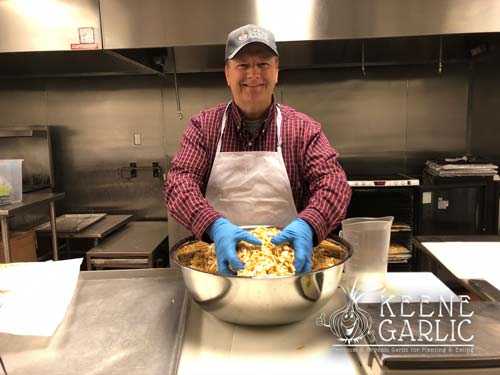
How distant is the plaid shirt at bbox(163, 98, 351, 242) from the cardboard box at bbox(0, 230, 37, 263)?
69.0 inches

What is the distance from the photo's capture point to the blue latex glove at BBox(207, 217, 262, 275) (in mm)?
814

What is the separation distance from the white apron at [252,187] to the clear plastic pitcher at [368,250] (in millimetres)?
357

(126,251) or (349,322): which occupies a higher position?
(349,322)

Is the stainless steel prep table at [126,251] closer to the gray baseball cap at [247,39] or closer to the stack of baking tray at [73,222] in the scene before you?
the stack of baking tray at [73,222]

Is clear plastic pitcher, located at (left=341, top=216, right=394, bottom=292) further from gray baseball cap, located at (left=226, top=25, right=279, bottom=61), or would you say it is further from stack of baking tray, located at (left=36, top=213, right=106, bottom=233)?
stack of baking tray, located at (left=36, top=213, right=106, bottom=233)

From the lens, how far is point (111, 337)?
2.61 feet

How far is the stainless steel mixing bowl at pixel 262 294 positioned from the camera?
0.71 metres

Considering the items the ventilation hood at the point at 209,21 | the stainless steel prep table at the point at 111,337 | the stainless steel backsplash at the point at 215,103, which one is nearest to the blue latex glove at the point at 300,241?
the stainless steel prep table at the point at 111,337

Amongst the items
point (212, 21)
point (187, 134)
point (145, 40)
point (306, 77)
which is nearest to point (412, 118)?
point (306, 77)

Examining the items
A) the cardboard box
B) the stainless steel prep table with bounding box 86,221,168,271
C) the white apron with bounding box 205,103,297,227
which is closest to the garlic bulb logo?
the white apron with bounding box 205,103,297,227

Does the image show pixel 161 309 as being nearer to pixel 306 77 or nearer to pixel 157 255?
pixel 157 255

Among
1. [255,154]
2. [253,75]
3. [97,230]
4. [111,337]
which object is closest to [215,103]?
[97,230]

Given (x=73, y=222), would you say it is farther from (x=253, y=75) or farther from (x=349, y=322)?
(x=349, y=322)

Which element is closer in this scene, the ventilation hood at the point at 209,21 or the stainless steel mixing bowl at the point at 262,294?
the stainless steel mixing bowl at the point at 262,294
